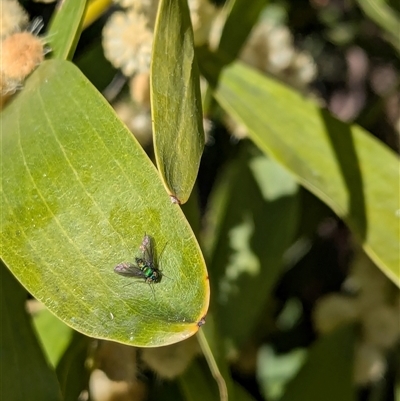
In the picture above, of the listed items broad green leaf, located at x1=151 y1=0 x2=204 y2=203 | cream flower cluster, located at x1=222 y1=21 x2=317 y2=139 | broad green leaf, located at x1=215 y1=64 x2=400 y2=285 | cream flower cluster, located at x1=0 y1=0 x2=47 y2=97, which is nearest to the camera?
broad green leaf, located at x1=151 y1=0 x2=204 y2=203

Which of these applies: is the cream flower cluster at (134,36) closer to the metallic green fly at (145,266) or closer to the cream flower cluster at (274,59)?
the cream flower cluster at (274,59)

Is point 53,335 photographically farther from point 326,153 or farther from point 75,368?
point 326,153

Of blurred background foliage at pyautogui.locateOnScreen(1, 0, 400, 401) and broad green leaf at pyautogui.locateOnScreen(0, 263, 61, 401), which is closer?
broad green leaf at pyautogui.locateOnScreen(0, 263, 61, 401)

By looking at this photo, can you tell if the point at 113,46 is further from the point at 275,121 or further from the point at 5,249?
the point at 5,249

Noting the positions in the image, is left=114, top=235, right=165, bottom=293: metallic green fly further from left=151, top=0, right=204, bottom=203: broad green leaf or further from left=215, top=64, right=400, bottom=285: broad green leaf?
Answer: left=215, top=64, right=400, bottom=285: broad green leaf

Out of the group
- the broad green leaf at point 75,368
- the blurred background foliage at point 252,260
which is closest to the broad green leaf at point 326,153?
the blurred background foliage at point 252,260

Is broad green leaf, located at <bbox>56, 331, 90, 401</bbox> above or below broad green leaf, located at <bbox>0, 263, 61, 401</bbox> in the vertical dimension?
below

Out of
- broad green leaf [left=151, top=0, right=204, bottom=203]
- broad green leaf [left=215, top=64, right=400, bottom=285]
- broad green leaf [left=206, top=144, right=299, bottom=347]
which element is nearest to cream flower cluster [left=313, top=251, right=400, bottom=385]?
broad green leaf [left=206, top=144, right=299, bottom=347]
